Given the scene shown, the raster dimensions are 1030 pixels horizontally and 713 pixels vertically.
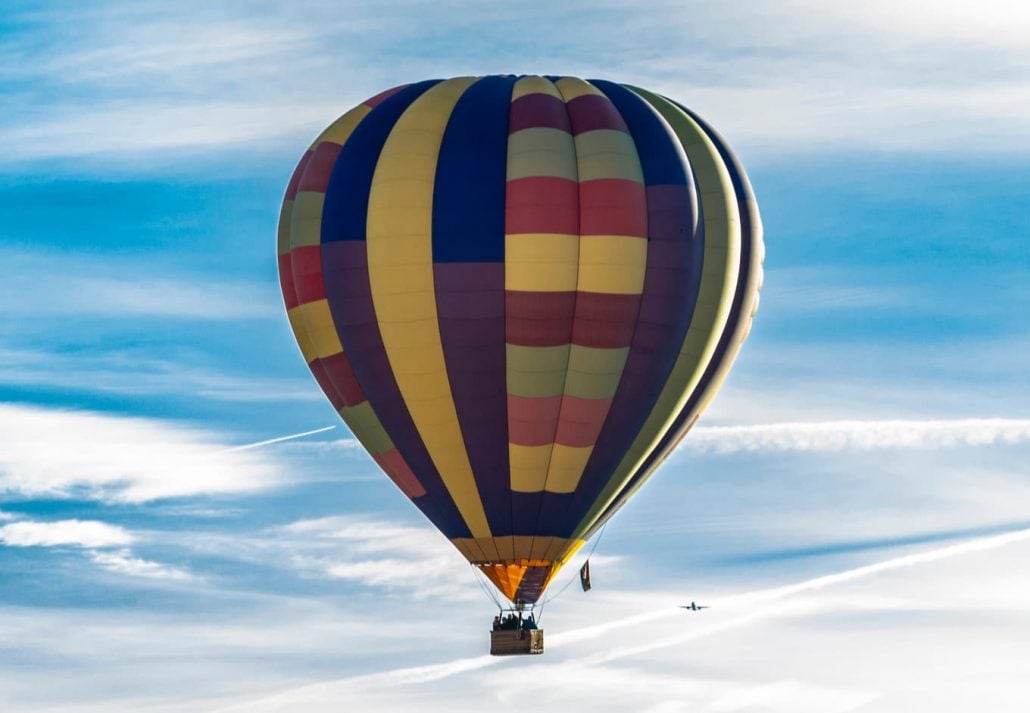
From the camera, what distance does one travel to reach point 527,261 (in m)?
78.1

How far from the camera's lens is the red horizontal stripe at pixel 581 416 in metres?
79.1

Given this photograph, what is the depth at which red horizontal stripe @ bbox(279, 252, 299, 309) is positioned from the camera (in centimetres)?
8138

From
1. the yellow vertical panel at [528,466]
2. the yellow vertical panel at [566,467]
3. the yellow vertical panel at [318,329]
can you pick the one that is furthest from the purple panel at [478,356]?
the yellow vertical panel at [318,329]

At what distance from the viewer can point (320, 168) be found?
8119 cm

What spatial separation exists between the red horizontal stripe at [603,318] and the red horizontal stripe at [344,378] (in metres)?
5.61

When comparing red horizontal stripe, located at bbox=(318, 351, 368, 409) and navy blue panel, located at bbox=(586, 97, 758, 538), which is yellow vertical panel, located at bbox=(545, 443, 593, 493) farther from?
red horizontal stripe, located at bbox=(318, 351, 368, 409)

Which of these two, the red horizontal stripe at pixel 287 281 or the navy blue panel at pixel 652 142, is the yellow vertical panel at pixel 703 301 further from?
the red horizontal stripe at pixel 287 281

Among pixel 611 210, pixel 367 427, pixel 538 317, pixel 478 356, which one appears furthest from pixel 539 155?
pixel 367 427

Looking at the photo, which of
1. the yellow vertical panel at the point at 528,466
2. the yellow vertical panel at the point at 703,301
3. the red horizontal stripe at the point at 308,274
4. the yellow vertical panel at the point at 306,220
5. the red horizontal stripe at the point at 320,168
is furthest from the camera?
the red horizontal stripe at the point at 320,168

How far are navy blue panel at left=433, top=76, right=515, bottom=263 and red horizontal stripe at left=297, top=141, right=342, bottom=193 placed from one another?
11.1ft

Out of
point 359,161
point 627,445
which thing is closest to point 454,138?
point 359,161

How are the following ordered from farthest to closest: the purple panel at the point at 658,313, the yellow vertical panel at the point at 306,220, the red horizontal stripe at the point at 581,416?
the yellow vertical panel at the point at 306,220, the red horizontal stripe at the point at 581,416, the purple panel at the point at 658,313

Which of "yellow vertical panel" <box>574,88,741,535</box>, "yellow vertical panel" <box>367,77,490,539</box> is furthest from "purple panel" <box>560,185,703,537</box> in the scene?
"yellow vertical panel" <box>367,77,490,539</box>

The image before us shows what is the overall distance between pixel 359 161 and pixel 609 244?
6359 millimetres
